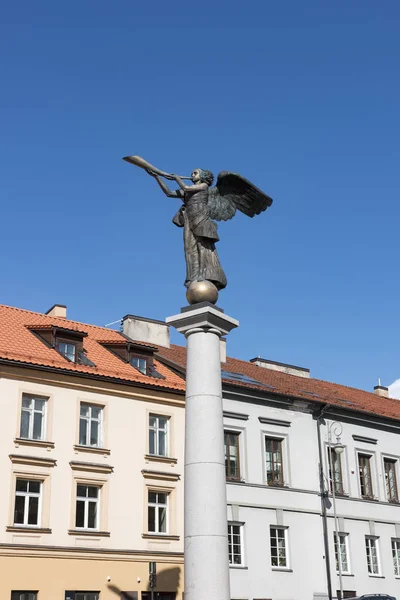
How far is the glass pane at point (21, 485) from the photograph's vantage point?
2602 cm

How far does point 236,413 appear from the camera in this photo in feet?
106

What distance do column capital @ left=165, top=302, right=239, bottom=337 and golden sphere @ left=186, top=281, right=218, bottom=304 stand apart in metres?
0.25

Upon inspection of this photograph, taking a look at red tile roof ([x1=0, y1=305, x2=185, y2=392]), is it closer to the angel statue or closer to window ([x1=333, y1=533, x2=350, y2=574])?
window ([x1=333, y1=533, x2=350, y2=574])

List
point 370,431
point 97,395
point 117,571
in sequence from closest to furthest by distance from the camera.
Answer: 1. point 117,571
2. point 97,395
3. point 370,431

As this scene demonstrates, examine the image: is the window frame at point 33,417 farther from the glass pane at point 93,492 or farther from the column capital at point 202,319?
the column capital at point 202,319

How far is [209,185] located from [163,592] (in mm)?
17403

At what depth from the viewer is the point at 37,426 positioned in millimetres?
27281

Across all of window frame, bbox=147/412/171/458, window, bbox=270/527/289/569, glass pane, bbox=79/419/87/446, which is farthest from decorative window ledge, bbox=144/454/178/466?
window, bbox=270/527/289/569

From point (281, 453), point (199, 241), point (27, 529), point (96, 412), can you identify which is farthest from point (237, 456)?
point (199, 241)

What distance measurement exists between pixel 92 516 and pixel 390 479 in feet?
54.3

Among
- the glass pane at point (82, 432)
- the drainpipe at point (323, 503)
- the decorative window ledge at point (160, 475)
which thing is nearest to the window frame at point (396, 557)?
the drainpipe at point (323, 503)

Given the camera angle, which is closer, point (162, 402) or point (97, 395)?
point (97, 395)

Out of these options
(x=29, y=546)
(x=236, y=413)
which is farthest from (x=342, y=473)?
(x=29, y=546)

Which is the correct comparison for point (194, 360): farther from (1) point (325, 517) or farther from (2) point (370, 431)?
(2) point (370, 431)
